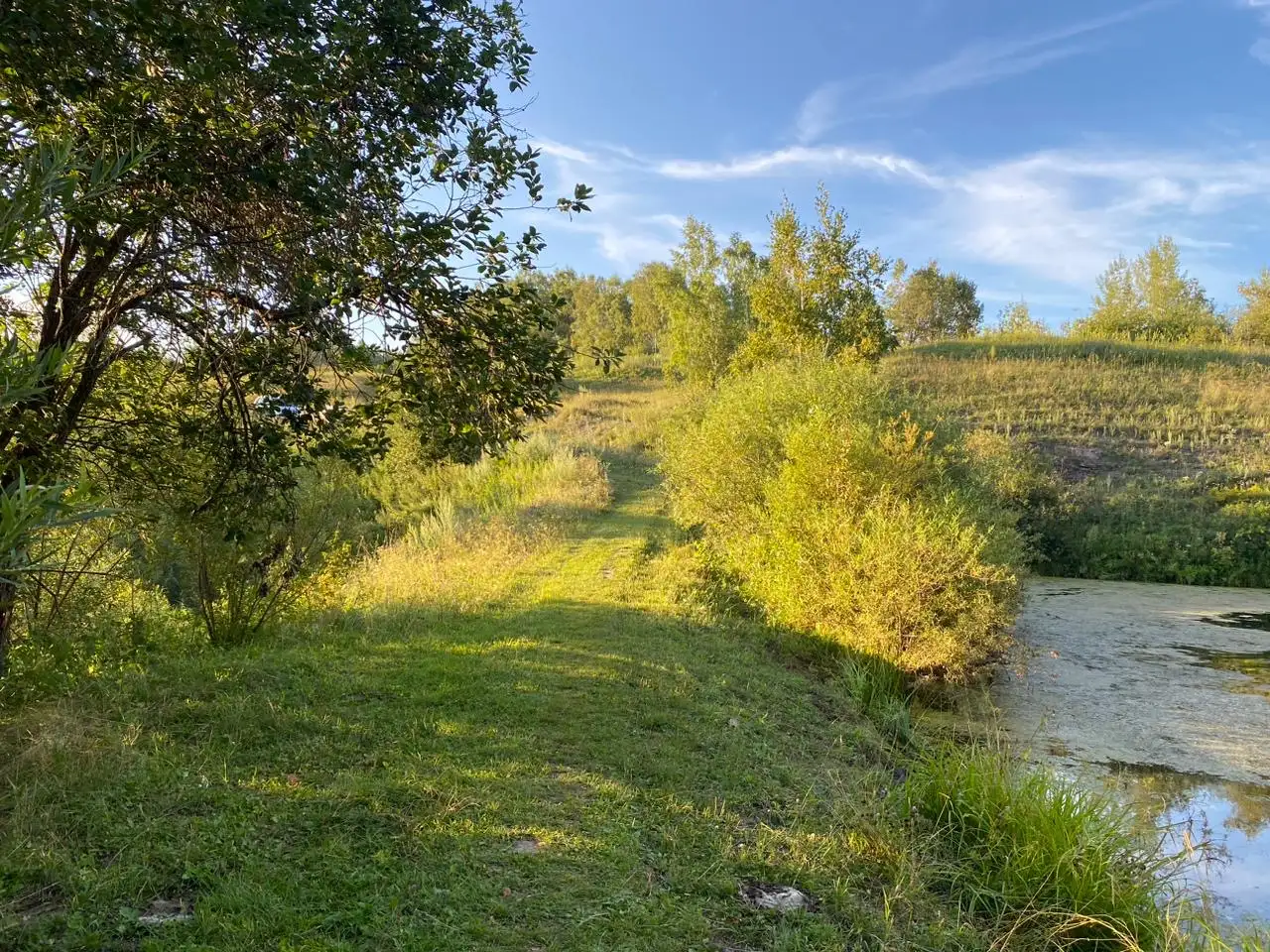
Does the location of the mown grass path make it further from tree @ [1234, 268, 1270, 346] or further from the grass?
tree @ [1234, 268, 1270, 346]

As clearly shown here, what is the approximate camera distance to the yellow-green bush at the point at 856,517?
851 centimetres

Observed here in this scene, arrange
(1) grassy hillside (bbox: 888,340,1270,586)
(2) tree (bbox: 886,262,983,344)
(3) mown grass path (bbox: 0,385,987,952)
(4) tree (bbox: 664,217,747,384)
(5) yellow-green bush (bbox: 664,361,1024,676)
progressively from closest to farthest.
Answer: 1. (3) mown grass path (bbox: 0,385,987,952)
2. (5) yellow-green bush (bbox: 664,361,1024,676)
3. (1) grassy hillside (bbox: 888,340,1270,586)
4. (4) tree (bbox: 664,217,747,384)
5. (2) tree (bbox: 886,262,983,344)

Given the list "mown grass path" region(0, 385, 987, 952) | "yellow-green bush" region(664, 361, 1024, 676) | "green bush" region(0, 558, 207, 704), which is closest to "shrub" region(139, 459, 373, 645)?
"green bush" region(0, 558, 207, 704)

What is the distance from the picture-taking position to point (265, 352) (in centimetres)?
465

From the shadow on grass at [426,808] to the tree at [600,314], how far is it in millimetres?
48789

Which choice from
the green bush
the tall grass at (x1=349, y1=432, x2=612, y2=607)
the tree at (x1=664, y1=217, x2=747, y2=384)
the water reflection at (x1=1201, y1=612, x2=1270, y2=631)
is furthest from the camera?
the tree at (x1=664, y1=217, x2=747, y2=384)

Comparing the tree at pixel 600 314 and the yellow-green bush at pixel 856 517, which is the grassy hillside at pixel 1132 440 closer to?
the yellow-green bush at pixel 856 517

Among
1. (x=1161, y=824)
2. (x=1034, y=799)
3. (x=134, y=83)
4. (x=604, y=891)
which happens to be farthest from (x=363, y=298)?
(x=1161, y=824)

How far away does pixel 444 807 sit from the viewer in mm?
4086

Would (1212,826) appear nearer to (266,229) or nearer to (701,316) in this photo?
(266,229)

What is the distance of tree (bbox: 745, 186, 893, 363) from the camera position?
1825 centimetres

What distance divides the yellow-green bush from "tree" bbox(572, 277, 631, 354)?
1665 inches

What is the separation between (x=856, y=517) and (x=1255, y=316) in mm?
43942

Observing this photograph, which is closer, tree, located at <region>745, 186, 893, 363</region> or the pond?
the pond
